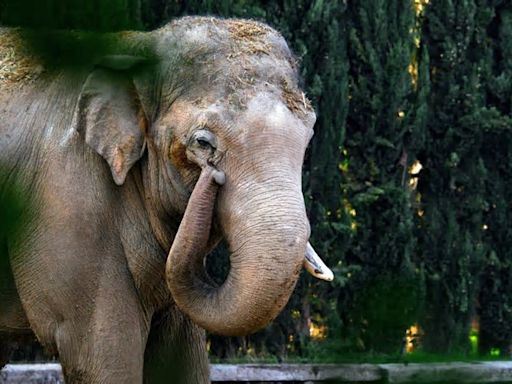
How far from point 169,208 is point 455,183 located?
514 centimetres

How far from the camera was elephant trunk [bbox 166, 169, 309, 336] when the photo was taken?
439 centimetres

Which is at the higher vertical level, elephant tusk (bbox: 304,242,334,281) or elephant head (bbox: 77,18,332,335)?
elephant head (bbox: 77,18,332,335)

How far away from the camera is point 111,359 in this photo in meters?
4.90

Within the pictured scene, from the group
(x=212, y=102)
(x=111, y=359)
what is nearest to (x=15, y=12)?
(x=212, y=102)

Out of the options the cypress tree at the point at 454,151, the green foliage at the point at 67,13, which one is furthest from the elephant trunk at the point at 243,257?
the cypress tree at the point at 454,151

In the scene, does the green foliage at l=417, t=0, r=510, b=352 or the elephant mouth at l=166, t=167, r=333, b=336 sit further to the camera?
the green foliage at l=417, t=0, r=510, b=352

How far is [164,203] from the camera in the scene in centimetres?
506

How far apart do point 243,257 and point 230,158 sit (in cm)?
41

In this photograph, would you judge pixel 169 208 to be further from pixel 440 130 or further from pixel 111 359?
pixel 440 130

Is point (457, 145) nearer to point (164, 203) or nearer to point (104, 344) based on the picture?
point (164, 203)

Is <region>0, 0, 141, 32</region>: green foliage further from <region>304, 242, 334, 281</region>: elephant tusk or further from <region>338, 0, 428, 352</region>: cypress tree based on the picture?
<region>338, 0, 428, 352</region>: cypress tree

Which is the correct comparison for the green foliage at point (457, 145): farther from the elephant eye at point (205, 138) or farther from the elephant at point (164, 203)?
the elephant eye at point (205, 138)

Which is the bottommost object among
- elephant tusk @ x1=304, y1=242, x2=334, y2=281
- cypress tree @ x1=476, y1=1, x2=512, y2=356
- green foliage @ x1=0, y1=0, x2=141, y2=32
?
cypress tree @ x1=476, y1=1, x2=512, y2=356

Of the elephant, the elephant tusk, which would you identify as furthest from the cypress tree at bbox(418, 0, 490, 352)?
the elephant tusk
